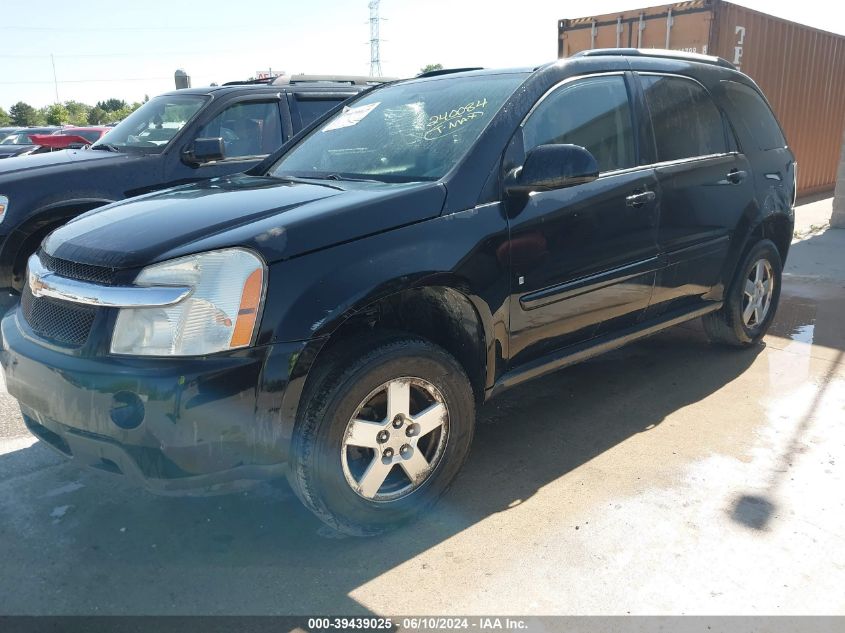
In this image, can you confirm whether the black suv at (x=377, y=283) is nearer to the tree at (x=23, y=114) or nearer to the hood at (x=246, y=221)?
the hood at (x=246, y=221)

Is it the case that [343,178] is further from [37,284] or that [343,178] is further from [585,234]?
[37,284]

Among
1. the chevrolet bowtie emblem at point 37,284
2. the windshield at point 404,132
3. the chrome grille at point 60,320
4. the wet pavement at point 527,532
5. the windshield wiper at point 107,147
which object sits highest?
the windshield at point 404,132

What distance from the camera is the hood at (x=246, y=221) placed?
8.32ft

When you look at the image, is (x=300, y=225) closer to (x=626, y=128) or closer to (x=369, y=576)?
(x=369, y=576)

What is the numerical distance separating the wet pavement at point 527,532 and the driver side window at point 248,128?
119 inches

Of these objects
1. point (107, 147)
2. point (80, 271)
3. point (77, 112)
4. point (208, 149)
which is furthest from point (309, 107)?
point (77, 112)

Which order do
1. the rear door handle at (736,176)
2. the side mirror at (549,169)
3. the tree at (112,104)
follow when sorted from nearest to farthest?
the side mirror at (549,169) → the rear door handle at (736,176) → the tree at (112,104)

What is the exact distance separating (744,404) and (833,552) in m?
1.50

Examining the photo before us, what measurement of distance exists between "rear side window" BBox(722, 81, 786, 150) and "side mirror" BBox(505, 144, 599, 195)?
2076 millimetres

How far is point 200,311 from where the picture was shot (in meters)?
2.41

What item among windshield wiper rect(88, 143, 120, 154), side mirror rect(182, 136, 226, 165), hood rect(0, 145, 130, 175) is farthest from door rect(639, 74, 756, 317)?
windshield wiper rect(88, 143, 120, 154)

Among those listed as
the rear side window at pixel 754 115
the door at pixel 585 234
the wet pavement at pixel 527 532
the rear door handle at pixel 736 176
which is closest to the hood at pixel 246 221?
the door at pixel 585 234

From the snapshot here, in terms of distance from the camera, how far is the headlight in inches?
94.2

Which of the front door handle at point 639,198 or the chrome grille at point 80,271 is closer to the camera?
the chrome grille at point 80,271
